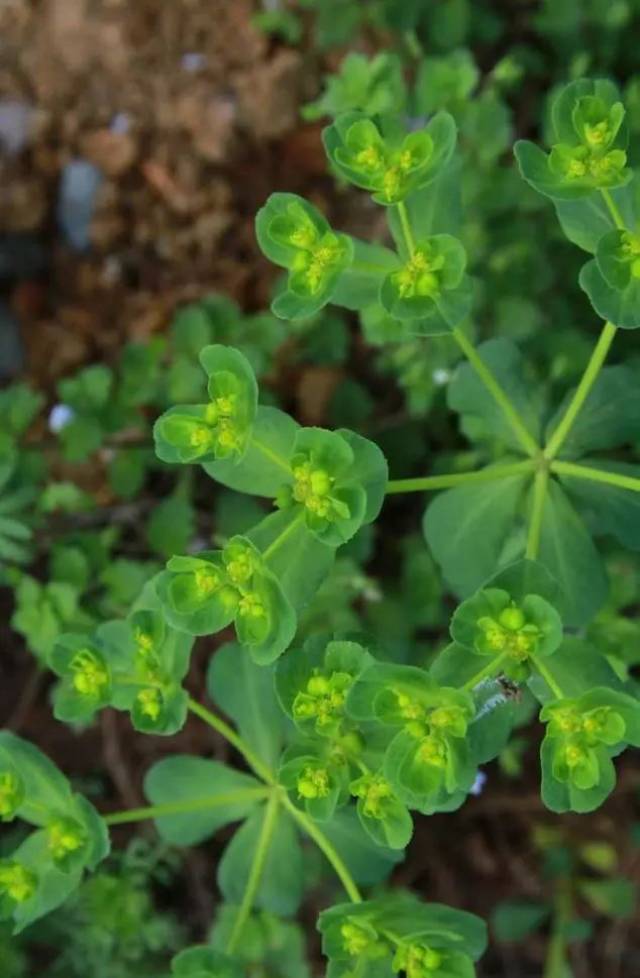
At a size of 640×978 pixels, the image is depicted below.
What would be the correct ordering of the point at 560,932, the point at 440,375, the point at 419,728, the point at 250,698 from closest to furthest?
the point at 419,728
the point at 250,698
the point at 440,375
the point at 560,932

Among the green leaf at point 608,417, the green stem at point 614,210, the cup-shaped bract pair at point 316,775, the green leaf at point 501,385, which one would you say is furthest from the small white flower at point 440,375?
the cup-shaped bract pair at point 316,775

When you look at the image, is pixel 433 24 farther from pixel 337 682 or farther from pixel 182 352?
pixel 337 682

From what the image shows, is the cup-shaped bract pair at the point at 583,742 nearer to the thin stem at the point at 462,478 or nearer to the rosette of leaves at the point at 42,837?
the thin stem at the point at 462,478

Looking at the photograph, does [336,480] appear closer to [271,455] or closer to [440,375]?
[271,455]

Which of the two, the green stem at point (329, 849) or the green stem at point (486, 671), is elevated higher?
the green stem at point (486, 671)

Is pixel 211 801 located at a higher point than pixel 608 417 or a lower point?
lower

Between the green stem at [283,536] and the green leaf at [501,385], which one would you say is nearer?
the green stem at [283,536]

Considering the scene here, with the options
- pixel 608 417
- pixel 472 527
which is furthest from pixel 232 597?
pixel 608 417
